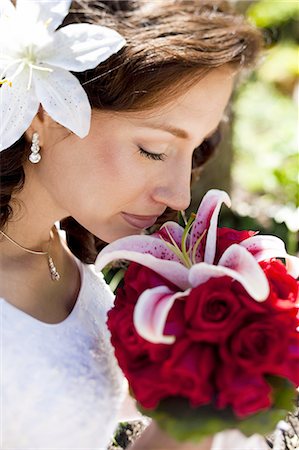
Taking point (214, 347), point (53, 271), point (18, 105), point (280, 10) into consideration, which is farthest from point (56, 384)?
point (280, 10)

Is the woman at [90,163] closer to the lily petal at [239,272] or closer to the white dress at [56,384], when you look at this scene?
the white dress at [56,384]

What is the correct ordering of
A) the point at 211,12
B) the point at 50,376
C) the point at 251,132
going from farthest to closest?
the point at 251,132
the point at 211,12
the point at 50,376

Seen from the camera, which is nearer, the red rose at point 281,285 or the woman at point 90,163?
the red rose at point 281,285

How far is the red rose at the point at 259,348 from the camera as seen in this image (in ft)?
3.83

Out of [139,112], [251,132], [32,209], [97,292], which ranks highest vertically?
[139,112]

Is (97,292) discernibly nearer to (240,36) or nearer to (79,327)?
(79,327)

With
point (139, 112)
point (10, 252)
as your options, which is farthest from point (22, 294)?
point (139, 112)

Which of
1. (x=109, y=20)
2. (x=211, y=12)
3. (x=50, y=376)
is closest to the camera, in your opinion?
(x=50, y=376)

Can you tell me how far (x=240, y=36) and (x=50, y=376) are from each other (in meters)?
0.87

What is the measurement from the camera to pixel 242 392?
3.78ft

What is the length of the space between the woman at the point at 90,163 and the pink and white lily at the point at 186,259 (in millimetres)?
108

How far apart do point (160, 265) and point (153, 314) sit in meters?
0.14

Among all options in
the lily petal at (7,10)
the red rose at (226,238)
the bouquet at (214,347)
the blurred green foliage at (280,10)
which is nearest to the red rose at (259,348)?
the bouquet at (214,347)

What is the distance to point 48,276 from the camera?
174 centimetres
